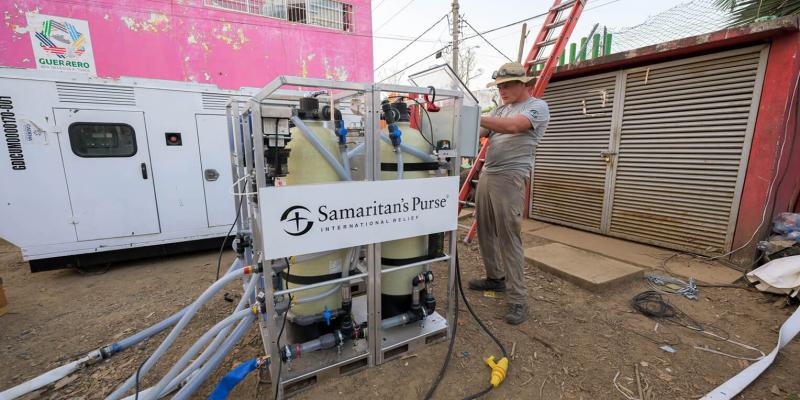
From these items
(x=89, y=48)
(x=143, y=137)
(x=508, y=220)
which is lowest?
(x=508, y=220)

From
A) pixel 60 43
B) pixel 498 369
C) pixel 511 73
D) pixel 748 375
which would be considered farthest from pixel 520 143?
pixel 60 43

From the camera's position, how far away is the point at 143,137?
3764 mm

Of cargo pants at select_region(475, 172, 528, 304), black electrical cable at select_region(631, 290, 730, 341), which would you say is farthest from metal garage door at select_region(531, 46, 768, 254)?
cargo pants at select_region(475, 172, 528, 304)

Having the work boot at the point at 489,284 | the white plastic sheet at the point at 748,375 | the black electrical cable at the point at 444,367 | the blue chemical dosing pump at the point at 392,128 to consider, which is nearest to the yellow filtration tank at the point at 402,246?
the blue chemical dosing pump at the point at 392,128

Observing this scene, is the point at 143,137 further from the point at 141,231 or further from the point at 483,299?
the point at 483,299

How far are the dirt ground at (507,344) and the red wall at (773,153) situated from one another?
34.4 inches

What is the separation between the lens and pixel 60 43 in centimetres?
550

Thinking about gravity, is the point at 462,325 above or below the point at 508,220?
below

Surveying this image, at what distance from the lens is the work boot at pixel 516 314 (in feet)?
8.24

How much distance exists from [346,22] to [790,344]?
8694 mm

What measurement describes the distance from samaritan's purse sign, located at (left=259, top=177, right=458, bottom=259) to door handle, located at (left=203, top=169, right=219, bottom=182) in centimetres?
320

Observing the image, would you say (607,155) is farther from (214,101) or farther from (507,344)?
(214,101)

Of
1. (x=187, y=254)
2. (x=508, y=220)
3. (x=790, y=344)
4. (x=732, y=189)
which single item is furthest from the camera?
(x=187, y=254)

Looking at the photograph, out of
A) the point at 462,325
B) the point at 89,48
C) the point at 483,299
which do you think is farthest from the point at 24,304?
the point at 89,48
